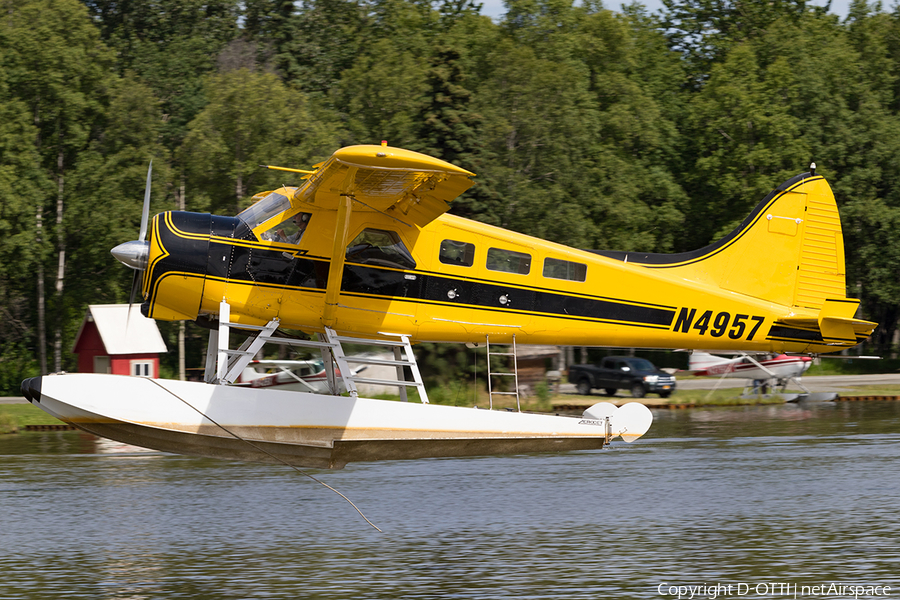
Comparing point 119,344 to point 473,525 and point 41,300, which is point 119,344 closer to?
point 41,300

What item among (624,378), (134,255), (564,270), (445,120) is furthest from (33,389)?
(445,120)

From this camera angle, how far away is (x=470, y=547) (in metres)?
10.0

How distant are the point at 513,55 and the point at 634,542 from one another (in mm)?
25790

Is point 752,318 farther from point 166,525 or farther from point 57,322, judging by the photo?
point 57,322

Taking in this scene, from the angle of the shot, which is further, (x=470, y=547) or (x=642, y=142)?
(x=642, y=142)

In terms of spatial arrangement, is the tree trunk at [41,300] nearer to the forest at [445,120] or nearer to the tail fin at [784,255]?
the forest at [445,120]

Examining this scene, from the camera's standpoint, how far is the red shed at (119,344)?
26188 millimetres

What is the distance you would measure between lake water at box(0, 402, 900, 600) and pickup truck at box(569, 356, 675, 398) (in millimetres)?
9331

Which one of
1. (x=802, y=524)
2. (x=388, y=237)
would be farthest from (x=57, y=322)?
(x=802, y=524)

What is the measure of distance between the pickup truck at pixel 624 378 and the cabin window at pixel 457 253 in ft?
53.6

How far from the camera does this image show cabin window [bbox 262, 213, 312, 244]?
33.1ft

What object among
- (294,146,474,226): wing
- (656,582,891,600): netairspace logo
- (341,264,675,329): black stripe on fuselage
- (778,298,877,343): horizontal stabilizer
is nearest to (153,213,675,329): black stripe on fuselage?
(341,264,675,329): black stripe on fuselage

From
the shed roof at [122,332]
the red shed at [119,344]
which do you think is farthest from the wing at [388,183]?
the shed roof at [122,332]

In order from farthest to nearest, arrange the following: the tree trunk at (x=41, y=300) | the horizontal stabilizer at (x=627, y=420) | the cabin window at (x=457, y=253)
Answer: the tree trunk at (x=41, y=300) → the horizontal stabilizer at (x=627, y=420) → the cabin window at (x=457, y=253)
